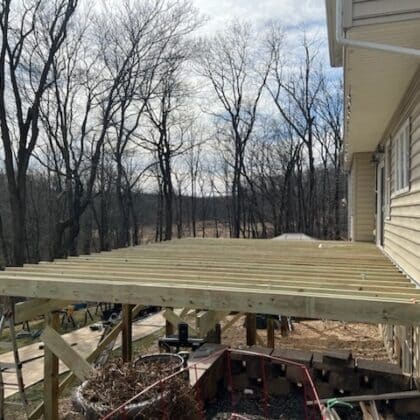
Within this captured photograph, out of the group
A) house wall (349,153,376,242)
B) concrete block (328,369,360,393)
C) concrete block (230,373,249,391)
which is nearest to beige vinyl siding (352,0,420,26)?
concrete block (328,369,360,393)

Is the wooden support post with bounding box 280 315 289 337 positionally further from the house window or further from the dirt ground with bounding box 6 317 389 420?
the house window

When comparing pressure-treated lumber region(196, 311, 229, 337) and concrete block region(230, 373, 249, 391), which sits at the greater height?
pressure-treated lumber region(196, 311, 229, 337)

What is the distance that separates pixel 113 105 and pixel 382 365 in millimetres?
16262

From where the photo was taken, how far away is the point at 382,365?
4.45 meters

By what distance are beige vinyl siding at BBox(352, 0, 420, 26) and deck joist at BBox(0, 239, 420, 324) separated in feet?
6.77

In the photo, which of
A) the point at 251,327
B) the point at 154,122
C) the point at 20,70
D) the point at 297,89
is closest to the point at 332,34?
the point at 251,327

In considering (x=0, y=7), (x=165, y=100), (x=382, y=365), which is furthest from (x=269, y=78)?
(x=382, y=365)

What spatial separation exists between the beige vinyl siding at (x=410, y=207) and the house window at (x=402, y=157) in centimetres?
10

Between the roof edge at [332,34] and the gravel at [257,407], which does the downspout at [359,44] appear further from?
the gravel at [257,407]

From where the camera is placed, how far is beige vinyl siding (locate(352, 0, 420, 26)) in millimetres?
2824

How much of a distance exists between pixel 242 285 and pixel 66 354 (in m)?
2.05

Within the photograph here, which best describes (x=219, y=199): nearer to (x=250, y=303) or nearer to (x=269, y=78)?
(x=269, y=78)

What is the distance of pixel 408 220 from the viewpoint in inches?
175

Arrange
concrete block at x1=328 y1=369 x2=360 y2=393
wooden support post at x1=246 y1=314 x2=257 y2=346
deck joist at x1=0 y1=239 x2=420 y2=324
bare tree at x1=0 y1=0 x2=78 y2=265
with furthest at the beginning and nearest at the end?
1. bare tree at x1=0 y1=0 x2=78 y2=265
2. wooden support post at x1=246 y1=314 x2=257 y2=346
3. concrete block at x1=328 y1=369 x2=360 y2=393
4. deck joist at x1=0 y1=239 x2=420 y2=324
